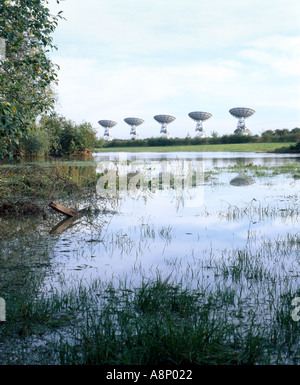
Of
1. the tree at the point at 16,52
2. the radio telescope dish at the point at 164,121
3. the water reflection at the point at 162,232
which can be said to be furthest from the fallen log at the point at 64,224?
the radio telescope dish at the point at 164,121

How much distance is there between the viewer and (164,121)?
76.4 metres

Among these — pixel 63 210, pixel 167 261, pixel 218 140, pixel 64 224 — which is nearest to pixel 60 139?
pixel 63 210

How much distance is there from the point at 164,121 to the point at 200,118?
25.3 feet

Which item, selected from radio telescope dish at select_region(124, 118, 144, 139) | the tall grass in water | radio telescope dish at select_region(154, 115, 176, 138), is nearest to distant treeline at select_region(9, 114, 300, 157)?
the tall grass in water

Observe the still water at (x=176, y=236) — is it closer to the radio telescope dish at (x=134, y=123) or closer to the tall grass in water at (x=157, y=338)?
the tall grass in water at (x=157, y=338)

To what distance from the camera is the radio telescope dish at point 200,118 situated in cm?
7156

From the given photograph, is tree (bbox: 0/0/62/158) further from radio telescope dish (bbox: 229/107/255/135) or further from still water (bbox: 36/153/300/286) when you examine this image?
radio telescope dish (bbox: 229/107/255/135)

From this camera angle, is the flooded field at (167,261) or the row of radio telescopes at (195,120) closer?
the flooded field at (167,261)

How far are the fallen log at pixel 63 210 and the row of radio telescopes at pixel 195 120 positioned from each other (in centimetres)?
5925

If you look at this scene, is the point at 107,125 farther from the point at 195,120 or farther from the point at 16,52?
the point at 16,52

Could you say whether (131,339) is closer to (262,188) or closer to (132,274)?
(132,274)

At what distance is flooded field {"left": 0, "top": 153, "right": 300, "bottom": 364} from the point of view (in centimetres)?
331

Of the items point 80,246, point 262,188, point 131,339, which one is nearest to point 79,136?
point 262,188

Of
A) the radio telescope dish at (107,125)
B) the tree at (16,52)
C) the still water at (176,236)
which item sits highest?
the radio telescope dish at (107,125)
